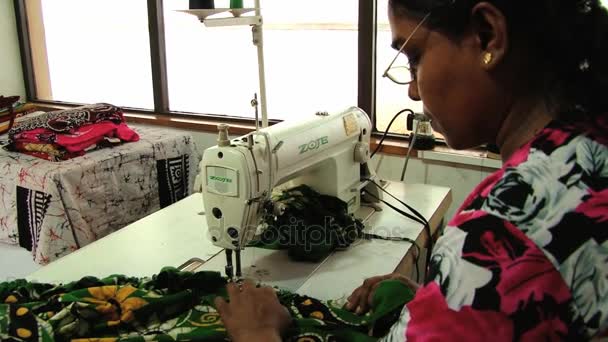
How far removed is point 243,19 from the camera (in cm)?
143

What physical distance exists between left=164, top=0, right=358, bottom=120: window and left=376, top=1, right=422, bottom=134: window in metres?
0.11

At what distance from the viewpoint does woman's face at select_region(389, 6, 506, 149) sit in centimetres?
68

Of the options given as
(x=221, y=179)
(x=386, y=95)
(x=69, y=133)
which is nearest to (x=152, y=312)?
(x=221, y=179)

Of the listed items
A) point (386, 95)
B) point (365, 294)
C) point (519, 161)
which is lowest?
point (365, 294)

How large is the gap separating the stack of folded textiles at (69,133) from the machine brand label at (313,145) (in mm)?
1151

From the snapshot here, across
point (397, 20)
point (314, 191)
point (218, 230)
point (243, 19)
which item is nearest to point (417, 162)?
point (314, 191)

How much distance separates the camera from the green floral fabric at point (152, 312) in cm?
97

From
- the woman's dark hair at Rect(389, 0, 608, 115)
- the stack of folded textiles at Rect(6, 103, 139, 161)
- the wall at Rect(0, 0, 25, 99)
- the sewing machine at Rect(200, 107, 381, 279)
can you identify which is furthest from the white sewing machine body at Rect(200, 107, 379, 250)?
the wall at Rect(0, 0, 25, 99)

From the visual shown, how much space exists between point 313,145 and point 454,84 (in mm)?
736

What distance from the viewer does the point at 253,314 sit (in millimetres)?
993

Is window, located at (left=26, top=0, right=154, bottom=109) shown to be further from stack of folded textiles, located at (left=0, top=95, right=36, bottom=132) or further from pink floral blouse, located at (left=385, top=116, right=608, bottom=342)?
pink floral blouse, located at (left=385, top=116, right=608, bottom=342)

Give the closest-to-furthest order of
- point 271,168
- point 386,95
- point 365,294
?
point 365,294 → point 271,168 → point 386,95

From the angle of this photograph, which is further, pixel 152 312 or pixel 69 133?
pixel 69 133

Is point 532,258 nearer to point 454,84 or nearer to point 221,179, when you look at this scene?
point 454,84
